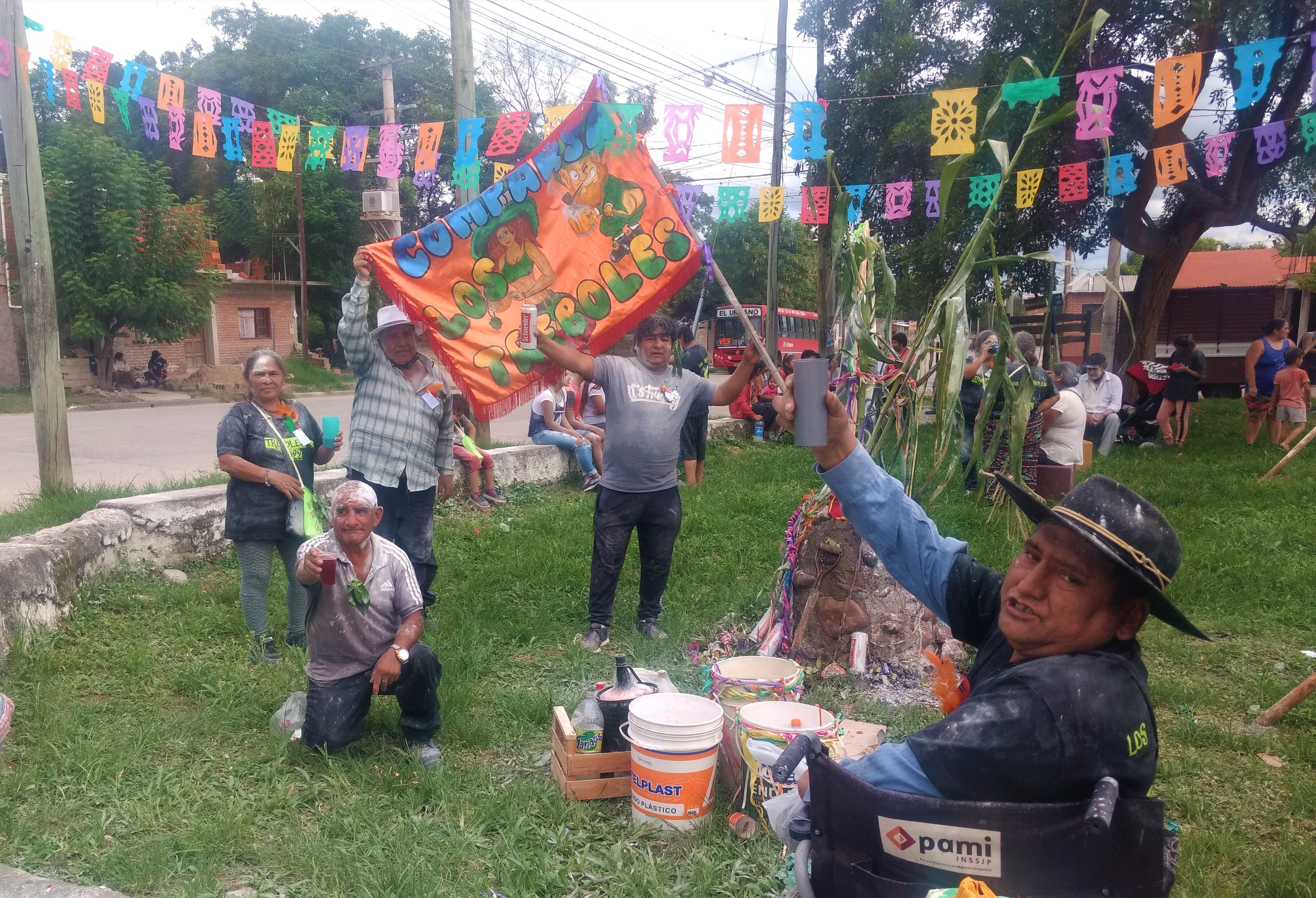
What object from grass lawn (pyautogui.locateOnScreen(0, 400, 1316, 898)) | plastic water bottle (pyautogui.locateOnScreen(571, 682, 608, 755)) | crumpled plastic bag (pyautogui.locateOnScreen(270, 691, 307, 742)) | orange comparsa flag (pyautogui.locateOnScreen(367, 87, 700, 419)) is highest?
orange comparsa flag (pyautogui.locateOnScreen(367, 87, 700, 419))

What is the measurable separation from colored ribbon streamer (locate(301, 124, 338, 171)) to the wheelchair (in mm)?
8868

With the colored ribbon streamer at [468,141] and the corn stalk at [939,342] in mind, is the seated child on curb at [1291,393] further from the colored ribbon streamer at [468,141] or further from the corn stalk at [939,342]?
the colored ribbon streamer at [468,141]

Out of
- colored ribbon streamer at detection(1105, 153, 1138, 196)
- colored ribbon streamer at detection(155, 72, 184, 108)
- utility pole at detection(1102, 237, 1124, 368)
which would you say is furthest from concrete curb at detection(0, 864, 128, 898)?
utility pole at detection(1102, 237, 1124, 368)

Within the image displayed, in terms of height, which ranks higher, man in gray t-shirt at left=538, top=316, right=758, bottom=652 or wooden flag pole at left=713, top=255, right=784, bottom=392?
wooden flag pole at left=713, top=255, right=784, bottom=392

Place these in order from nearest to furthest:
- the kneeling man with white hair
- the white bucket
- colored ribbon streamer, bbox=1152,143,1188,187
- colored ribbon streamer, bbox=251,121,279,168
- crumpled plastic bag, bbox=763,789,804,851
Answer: crumpled plastic bag, bbox=763,789,804,851 < the white bucket < the kneeling man with white hair < colored ribbon streamer, bbox=251,121,279,168 < colored ribbon streamer, bbox=1152,143,1188,187

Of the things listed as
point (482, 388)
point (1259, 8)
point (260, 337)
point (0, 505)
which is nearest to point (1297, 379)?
point (1259, 8)

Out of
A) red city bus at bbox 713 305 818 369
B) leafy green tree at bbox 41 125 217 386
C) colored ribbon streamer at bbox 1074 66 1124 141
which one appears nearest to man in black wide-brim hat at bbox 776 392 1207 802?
colored ribbon streamer at bbox 1074 66 1124 141

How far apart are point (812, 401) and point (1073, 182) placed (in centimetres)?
1039

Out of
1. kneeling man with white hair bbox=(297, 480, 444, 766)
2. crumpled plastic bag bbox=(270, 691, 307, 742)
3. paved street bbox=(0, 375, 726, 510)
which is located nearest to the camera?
kneeling man with white hair bbox=(297, 480, 444, 766)

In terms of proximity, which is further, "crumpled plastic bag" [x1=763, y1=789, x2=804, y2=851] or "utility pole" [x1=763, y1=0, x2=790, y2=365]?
"utility pole" [x1=763, y1=0, x2=790, y2=365]

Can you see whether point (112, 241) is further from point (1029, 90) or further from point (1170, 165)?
point (1170, 165)

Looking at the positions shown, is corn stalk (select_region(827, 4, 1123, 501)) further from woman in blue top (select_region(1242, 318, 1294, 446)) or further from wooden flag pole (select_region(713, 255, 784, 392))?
woman in blue top (select_region(1242, 318, 1294, 446))

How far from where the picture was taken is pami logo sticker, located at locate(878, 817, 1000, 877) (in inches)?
65.7

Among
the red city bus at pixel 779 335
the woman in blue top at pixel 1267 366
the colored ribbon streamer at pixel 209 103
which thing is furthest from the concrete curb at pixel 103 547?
the red city bus at pixel 779 335
